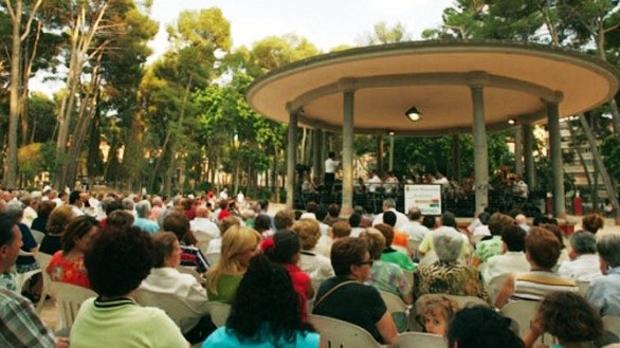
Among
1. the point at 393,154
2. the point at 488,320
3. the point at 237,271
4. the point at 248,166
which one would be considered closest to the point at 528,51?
the point at 237,271

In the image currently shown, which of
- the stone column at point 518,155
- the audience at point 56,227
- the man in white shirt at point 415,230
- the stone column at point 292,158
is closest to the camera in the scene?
the audience at point 56,227

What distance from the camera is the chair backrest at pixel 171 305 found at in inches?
125

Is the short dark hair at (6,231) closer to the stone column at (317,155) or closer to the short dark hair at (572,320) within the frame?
the short dark hair at (572,320)

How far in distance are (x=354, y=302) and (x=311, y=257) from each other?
55.7 inches

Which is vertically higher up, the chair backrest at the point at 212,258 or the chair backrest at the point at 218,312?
the chair backrest at the point at 212,258

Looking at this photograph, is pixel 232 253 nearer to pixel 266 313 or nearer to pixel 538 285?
pixel 266 313

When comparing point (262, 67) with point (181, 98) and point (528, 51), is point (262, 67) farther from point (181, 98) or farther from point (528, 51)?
point (528, 51)

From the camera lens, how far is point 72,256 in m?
3.54

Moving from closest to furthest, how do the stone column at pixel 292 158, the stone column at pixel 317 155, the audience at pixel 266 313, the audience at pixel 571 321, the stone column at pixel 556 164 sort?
1. the audience at pixel 266 313
2. the audience at pixel 571 321
3. the stone column at pixel 556 164
4. the stone column at pixel 292 158
5. the stone column at pixel 317 155

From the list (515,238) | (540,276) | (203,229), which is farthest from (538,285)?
(203,229)

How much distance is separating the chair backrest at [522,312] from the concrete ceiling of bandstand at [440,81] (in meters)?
8.08

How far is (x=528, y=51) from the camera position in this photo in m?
10.4

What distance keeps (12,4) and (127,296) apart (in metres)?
28.0

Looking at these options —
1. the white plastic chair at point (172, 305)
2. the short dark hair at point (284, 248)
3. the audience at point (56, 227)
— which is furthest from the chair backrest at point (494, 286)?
the audience at point (56, 227)
